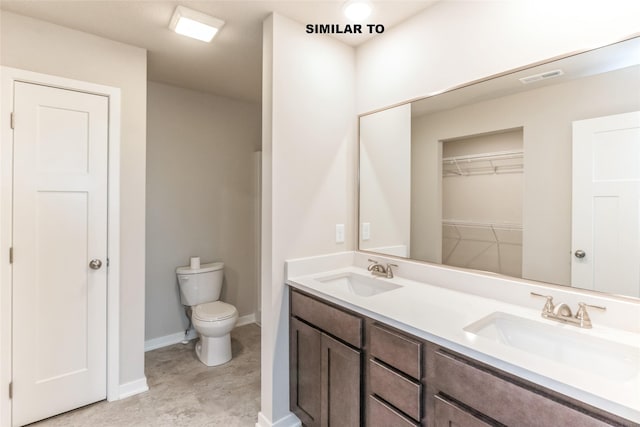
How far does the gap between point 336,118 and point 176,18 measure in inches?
43.6

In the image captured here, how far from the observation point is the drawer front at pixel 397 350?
47.1 inches

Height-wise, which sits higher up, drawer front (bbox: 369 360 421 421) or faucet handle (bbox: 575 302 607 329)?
faucet handle (bbox: 575 302 607 329)

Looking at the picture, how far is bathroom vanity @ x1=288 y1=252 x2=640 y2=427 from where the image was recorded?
2.90 feet

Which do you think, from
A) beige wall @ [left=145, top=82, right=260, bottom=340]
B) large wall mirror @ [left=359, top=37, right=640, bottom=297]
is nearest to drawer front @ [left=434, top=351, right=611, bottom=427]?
large wall mirror @ [left=359, top=37, right=640, bottom=297]

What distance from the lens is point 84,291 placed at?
82.1 inches

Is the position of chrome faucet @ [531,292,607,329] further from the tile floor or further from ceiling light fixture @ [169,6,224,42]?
ceiling light fixture @ [169,6,224,42]

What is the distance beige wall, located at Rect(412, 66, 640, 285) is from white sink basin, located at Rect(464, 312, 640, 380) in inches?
10.6

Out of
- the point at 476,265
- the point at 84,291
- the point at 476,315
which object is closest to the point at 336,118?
the point at 476,265

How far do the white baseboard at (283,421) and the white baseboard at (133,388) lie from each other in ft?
3.10

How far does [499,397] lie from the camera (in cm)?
96

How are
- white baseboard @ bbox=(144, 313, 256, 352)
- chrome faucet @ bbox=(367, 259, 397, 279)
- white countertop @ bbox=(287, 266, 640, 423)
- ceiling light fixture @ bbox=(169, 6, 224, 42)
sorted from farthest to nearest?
1. white baseboard @ bbox=(144, 313, 256, 352)
2. chrome faucet @ bbox=(367, 259, 397, 279)
3. ceiling light fixture @ bbox=(169, 6, 224, 42)
4. white countertop @ bbox=(287, 266, 640, 423)

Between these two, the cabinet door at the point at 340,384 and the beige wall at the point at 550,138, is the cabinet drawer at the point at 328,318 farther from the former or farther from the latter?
the beige wall at the point at 550,138

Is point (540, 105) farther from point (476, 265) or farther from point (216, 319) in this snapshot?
point (216, 319)

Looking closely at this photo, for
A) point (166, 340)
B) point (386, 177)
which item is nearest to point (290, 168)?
point (386, 177)
